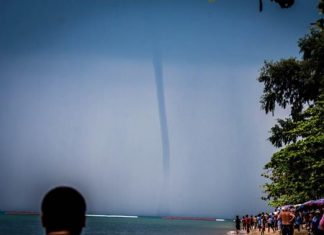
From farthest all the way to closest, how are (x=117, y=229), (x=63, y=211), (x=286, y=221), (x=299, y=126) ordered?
(x=117, y=229)
(x=299, y=126)
(x=286, y=221)
(x=63, y=211)

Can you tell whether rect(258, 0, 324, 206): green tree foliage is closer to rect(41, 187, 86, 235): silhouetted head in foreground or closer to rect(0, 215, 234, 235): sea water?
rect(41, 187, 86, 235): silhouetted head in foreground

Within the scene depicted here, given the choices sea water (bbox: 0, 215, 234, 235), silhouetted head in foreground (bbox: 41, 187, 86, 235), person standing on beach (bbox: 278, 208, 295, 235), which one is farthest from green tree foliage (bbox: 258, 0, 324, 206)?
sea water (bbox: 0, 215, 234, 235)

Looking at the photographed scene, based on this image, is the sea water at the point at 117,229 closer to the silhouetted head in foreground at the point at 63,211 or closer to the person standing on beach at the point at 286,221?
the person standing on beach at the point at 286,221

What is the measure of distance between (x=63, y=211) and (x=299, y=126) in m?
24.5

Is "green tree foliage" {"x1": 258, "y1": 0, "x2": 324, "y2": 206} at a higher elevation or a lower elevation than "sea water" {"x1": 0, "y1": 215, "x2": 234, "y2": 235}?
higher

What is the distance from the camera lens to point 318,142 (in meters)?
22.6

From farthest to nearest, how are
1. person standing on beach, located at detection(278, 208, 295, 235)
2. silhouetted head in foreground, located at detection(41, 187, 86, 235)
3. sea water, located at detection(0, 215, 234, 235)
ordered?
1. sea water, located at detection(0, 215, 234, 235)
2. person standing on beach, located at detection(278, 208, 295, 235)
3. silhouetted head in foreground, located at detection(41, 187, 86, 235)

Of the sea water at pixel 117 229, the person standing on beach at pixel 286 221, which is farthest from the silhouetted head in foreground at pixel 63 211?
the sea water at pixel 117 229

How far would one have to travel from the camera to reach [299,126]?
25406mm

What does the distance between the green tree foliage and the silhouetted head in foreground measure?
21.2m

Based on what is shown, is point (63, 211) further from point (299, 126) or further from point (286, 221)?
Answer: point (299, 126)

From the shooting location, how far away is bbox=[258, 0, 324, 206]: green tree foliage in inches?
925

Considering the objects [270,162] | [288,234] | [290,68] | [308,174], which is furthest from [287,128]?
[288,234]

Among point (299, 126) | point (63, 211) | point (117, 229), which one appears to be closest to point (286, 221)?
point (299, 126)
